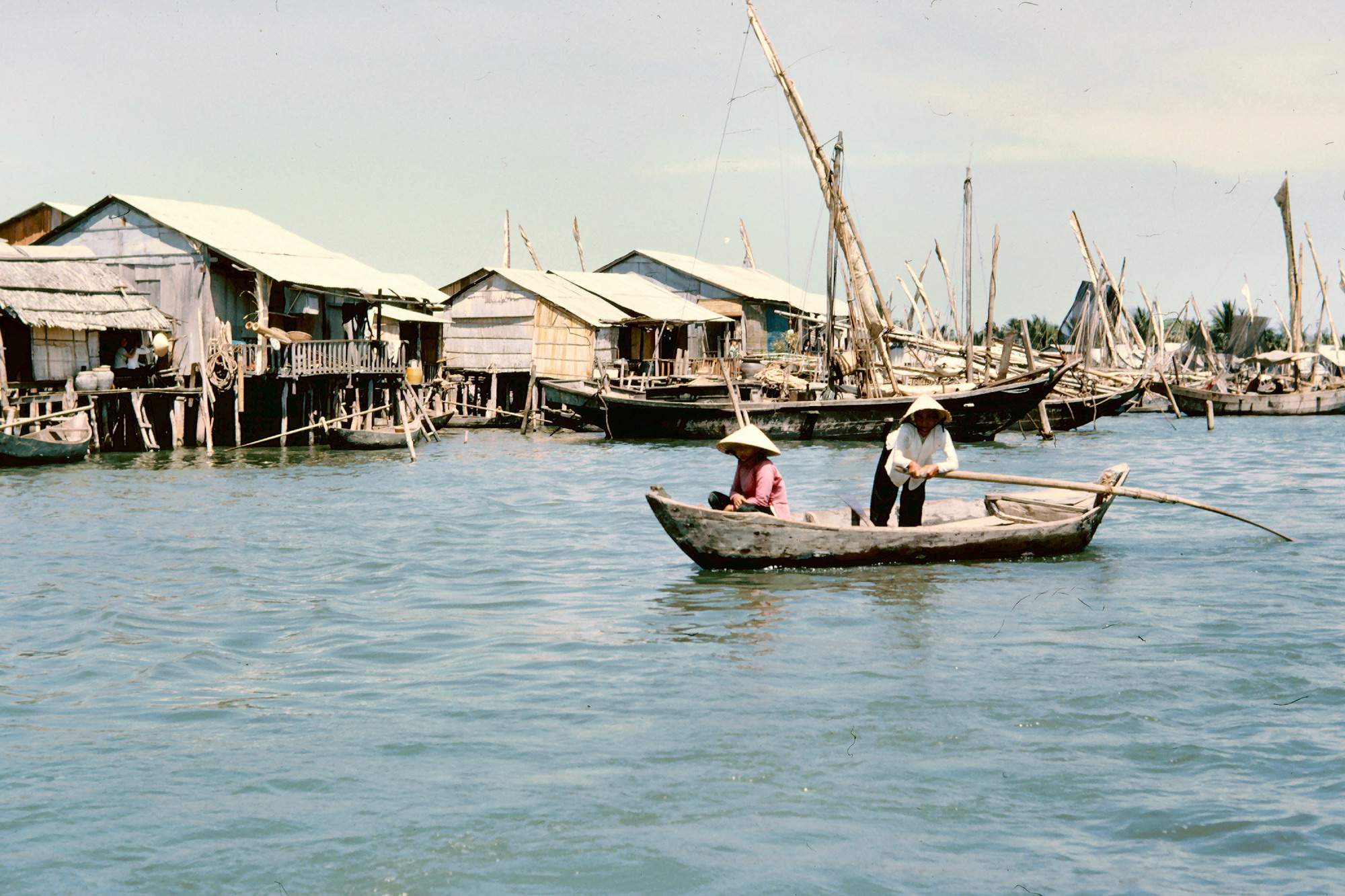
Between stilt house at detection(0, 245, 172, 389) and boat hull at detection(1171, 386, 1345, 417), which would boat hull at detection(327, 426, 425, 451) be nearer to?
stilt house at detection(0, 245, 172, 389)

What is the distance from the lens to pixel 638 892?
4332mm

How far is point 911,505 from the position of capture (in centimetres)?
1023

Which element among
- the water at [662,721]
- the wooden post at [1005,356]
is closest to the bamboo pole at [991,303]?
the wooden post at [1005,356]

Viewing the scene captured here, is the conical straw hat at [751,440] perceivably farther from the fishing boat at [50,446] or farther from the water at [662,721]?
the fishing boat at [50,446]

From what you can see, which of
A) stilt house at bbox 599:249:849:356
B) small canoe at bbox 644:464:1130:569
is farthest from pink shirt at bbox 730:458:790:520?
stilt house at bbox 599:249:849:356

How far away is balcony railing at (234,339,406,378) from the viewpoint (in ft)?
82.3

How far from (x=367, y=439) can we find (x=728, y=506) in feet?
58.3

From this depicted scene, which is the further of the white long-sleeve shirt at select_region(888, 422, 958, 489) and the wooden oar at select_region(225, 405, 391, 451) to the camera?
the wooden oar at select_region(225, 405, 391, 451)

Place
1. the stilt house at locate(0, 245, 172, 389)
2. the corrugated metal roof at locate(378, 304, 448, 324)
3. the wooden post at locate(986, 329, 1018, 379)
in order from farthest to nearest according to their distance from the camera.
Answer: the corrugated metal roof at locate(378, 304, 448, 324)
the wooden post at locate(986, 329, 1018, 379)
the stilt house at locate(0, 245, 172, 389)

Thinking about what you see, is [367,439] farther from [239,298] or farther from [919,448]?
[919,448]

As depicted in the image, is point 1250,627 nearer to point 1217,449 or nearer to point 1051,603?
point 1051,603

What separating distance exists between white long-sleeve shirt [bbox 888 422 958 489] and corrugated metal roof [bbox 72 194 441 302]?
17065 mm

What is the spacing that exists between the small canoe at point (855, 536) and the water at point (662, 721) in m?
0.21

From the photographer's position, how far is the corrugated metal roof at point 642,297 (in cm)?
3750
